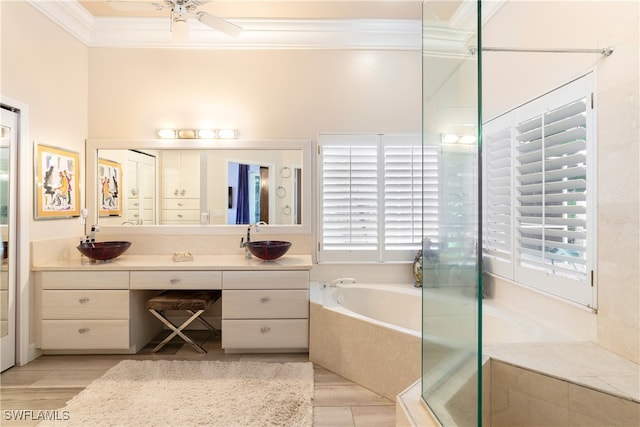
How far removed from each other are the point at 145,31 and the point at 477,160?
3397 mm

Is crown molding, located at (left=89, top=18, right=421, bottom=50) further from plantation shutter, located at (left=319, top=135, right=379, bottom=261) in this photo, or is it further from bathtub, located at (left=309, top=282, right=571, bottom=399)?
bathtub, located at (left=309, top=282, right=571, bottom=399)

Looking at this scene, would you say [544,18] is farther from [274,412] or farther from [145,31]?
[145,31]

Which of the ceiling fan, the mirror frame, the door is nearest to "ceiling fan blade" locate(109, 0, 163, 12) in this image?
the ceiling fan

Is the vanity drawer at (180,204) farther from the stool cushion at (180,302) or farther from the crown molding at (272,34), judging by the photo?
the crown molding at (272,34)

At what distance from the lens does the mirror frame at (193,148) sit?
128 inches

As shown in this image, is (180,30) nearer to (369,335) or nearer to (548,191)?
(369,335)

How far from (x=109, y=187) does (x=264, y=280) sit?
6.06 feet

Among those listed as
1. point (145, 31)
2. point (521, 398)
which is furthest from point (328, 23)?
point (521, 398)

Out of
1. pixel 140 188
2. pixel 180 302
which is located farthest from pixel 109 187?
pixel 180 302

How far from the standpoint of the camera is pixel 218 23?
2.34m

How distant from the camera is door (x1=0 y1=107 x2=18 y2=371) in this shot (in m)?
2.40

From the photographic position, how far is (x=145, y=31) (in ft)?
10.5

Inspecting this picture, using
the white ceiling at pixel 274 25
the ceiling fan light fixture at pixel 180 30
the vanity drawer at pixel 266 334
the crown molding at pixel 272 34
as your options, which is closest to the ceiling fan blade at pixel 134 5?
the ceiling fan light fixture at pixel 180 30

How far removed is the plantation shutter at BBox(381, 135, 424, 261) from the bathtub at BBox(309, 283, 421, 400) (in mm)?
590
